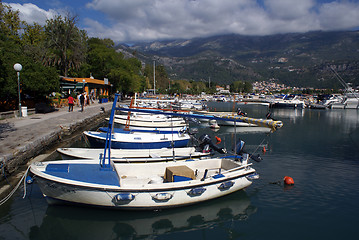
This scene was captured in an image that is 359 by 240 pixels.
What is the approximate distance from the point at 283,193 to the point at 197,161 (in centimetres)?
384

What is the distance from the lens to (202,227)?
25.7 ft

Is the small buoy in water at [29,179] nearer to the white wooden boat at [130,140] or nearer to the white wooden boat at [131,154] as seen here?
the white wooden boat at [131,154]

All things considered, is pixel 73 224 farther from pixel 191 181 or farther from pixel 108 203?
pixel 191 181

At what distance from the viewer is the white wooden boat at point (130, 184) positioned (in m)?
7.44

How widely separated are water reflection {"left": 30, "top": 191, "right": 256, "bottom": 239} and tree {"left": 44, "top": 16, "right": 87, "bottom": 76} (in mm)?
42259

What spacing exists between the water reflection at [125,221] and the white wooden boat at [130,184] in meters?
0.39

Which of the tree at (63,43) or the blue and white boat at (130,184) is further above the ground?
the tree at (63,43)

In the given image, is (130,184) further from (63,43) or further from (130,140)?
(63,43)

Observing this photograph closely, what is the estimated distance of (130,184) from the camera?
25.2 feet

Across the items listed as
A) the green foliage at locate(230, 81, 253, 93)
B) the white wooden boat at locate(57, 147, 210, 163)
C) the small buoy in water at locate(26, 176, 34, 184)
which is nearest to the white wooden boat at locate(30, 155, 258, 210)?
the small buoy in water at locate(26, 176, 34, 184)

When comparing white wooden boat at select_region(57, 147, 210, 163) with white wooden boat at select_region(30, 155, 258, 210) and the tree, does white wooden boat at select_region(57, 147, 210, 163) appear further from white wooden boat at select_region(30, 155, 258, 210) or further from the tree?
the tree

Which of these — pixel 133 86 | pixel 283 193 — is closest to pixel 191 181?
pixel 283 193

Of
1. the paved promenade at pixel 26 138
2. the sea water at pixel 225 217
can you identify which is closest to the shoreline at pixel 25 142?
the paved promenade at pixel 26 138

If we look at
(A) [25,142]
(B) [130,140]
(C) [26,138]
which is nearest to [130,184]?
(B) [130,140]
